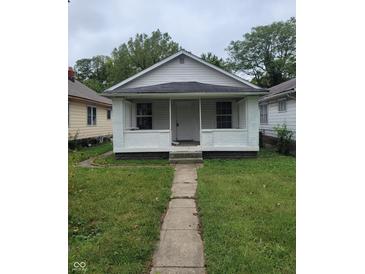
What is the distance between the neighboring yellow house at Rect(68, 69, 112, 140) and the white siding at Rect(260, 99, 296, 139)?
1021 centimetres

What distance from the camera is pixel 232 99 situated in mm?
14312

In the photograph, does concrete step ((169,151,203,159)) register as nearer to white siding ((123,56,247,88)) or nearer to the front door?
the front door

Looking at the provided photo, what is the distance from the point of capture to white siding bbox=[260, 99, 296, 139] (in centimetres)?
1468

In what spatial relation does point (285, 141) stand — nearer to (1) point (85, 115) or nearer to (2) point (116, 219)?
(2) point (116, 219)

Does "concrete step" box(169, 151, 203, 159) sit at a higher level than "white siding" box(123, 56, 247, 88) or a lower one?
lower

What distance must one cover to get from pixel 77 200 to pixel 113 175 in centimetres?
266

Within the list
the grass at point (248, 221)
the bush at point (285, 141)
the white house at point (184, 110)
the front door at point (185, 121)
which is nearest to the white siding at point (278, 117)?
the bush at point (285, 141)

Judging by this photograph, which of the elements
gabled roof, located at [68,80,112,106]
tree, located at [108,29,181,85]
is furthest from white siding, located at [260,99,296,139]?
tree, located at [108,29,181,85]

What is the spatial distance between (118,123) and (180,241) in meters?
8.73

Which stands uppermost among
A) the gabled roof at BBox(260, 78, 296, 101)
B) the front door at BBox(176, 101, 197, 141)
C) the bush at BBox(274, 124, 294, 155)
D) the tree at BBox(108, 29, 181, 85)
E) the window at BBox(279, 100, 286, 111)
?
the tree at BBox(108, 29, 181, 85)

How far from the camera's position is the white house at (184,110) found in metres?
11.9

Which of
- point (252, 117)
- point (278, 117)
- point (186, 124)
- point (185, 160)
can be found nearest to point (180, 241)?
point (185, 160)
